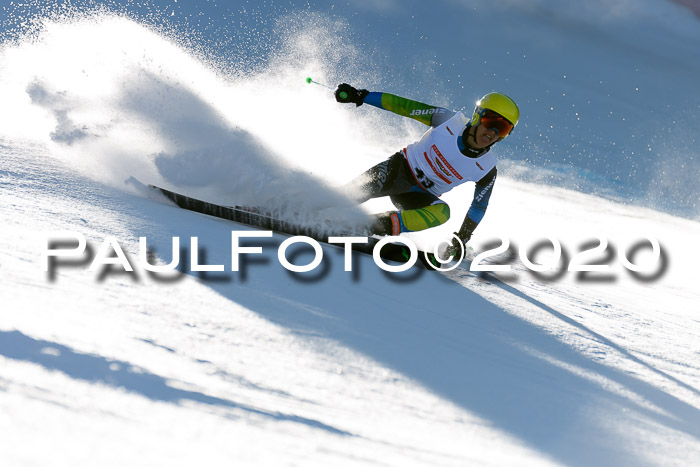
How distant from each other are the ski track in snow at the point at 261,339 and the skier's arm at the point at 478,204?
A: 356mm

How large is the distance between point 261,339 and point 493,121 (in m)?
2.40

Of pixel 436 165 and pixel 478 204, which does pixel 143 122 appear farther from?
pixel 478 204

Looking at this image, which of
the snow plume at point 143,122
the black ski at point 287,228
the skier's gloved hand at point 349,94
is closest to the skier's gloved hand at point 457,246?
the black ski at point 287,228

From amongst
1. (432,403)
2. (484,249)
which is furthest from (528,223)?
(432,403)

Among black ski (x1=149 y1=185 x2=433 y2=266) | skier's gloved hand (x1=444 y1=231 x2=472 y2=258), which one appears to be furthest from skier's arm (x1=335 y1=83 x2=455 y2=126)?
black ski (x1=149 y1=185 x2=433 y2=266)

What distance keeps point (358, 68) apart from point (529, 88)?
4.67 m

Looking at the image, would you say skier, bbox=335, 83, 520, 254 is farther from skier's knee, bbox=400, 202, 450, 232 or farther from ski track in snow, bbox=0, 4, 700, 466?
ski track in snow, bbox=0, 4, 700, 466

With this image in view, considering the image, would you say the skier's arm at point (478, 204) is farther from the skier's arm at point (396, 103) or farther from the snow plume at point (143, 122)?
the snow plume at point (143, 122)

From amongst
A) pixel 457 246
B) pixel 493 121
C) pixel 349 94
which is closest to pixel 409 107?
pixel 349 94

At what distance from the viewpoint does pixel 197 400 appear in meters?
1.60

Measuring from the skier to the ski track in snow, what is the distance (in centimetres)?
38

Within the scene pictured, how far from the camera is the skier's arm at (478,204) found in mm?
4152

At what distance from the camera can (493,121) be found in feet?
12.5

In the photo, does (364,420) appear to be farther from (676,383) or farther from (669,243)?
(669,243)
